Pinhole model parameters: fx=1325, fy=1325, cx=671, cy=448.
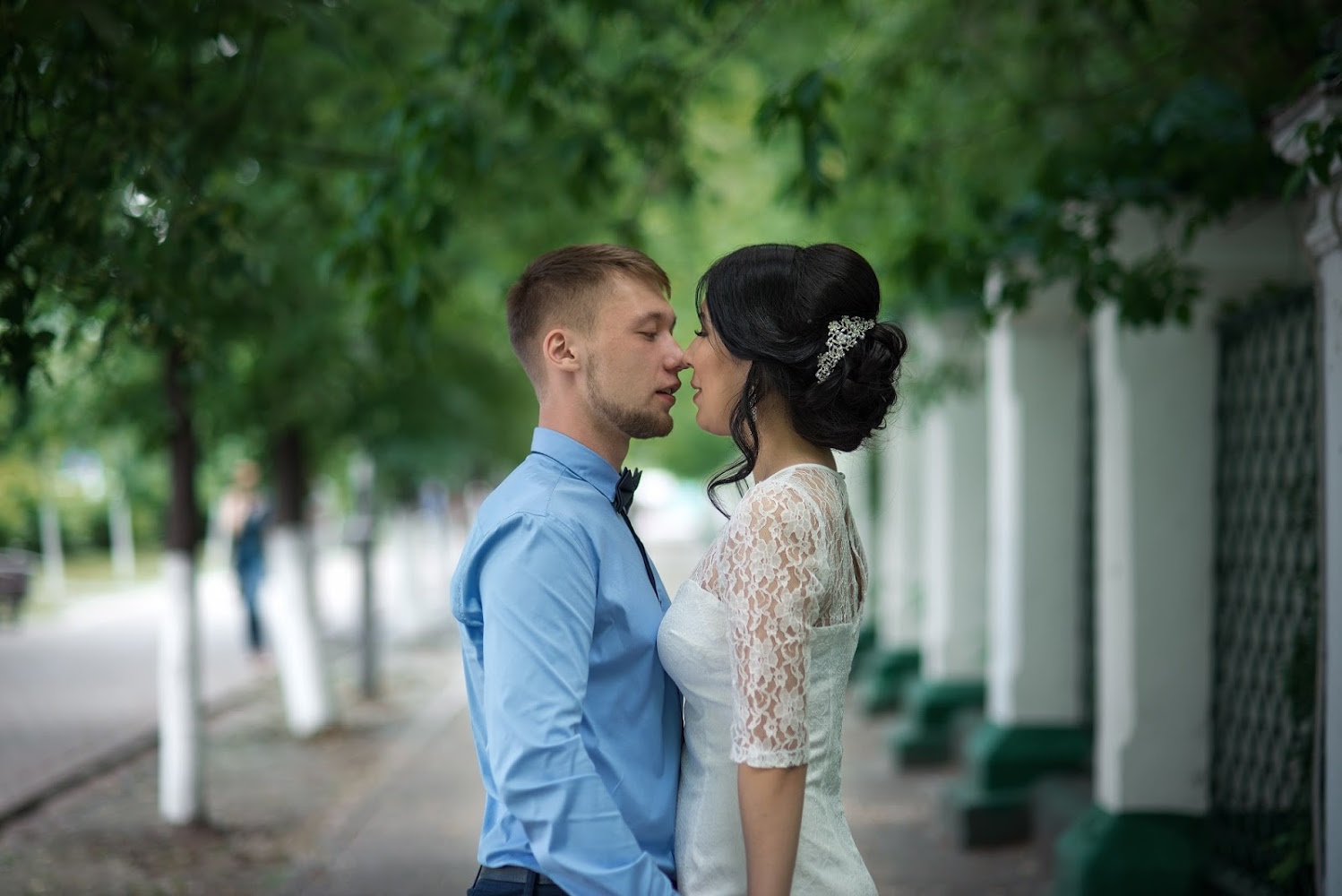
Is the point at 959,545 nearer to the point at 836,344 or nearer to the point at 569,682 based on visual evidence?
the point at 836,344

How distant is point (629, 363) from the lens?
8.23ft

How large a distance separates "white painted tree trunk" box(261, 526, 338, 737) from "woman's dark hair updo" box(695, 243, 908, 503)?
9.51m

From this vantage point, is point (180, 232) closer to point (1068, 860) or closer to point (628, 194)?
point (1068, 860)

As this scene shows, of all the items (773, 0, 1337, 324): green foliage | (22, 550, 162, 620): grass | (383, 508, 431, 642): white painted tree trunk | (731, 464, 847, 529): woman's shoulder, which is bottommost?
(22, 550, 162, 620): grass

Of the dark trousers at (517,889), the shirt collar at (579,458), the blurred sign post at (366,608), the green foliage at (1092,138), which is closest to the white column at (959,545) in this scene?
the green foliage at (1092,138)

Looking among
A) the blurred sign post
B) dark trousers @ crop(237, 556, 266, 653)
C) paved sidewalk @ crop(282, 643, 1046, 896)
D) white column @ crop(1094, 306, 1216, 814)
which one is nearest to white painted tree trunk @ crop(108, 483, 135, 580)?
dark trousers @ crop(237, 556, 266, 653)

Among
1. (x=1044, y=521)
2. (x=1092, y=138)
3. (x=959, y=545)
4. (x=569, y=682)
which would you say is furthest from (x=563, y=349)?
(x=959, y=545)

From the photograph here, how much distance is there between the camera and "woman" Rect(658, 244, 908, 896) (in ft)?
7.45

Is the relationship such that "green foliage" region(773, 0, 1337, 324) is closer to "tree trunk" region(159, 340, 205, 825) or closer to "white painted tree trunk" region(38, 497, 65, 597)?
"tree trunk" region(159, 340, 205, 825)

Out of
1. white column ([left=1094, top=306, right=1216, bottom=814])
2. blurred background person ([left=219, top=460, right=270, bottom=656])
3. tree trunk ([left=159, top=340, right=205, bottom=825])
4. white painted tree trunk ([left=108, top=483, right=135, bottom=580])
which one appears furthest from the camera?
white painted tree trunk ([left=108, top=483, right=135, bottom=580])

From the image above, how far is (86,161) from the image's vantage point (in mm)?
3867

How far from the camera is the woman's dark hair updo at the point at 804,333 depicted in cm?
241

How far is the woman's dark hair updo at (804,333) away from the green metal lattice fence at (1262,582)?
3.15 metres

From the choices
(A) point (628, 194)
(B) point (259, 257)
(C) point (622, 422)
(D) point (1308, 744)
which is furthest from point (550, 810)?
(A) point (628, 194)
